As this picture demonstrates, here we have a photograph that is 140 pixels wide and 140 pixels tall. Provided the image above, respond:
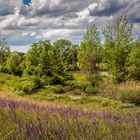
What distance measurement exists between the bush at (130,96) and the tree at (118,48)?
15.4 meters

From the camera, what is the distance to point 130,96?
20531 millimetres

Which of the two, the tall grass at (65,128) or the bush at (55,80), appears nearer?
the tall grass at (65,128)

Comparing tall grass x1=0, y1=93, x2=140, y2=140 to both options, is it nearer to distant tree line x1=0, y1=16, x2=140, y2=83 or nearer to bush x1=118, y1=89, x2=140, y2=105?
bush x1=118, y1=89, x2=140, y2=105

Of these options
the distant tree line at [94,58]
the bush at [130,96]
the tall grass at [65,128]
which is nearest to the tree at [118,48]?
the distant tree line at [94,58]

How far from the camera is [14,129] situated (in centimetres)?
379

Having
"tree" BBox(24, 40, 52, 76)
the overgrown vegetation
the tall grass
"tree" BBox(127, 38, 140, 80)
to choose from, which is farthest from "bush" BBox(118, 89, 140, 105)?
the tall grass

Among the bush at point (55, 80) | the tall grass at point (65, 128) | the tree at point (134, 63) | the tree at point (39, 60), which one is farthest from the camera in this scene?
the tree at point (134, 63)

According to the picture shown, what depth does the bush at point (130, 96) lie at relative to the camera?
20.4 meters

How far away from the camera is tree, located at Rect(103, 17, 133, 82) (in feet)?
122

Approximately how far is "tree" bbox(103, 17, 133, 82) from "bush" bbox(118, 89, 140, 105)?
608 inches

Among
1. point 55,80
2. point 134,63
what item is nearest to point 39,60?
point 55,80

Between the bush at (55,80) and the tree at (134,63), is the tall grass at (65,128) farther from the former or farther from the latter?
the tree at (134,63)

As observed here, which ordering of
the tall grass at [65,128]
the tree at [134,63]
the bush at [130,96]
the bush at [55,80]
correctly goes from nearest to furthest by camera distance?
the tall grass at [65,128] < the bush at [130,96] < the bush at [55,80] < the tree at [134,63]

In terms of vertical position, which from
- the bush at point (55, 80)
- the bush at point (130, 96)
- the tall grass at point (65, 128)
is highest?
the tall grass at point (65, 128)
